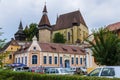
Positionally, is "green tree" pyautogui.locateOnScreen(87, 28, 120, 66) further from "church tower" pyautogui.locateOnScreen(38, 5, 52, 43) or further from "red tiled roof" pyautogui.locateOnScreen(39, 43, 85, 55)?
"church tower" pyautogui.locateOnScreen(38, 5, 52, 43)

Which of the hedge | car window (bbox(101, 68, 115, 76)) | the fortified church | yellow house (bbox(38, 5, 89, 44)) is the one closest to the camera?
the hedge

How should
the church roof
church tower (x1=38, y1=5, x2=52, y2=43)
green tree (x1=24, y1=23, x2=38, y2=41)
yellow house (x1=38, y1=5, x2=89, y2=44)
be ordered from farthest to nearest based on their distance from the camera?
1. the church roof
2. yellow house (x1=38, y1=5, x2=89, y2=44)
3. church tower (x1=38, y1=5, x2=52, y2=43)
4. green tree (x1=24, y1=23, x2=38, y2=41)

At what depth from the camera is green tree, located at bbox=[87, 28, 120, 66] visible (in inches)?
1174

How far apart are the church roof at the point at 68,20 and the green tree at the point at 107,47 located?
93.0 meters

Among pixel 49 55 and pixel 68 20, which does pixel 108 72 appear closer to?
pixel 49 55

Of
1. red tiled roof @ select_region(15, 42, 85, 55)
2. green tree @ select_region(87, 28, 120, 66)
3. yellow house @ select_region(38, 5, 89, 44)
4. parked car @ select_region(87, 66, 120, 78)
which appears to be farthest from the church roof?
parked car @ select_region(87, 66, 120, 78)

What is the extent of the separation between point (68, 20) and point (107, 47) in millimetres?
98207

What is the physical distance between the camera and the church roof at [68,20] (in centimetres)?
12531

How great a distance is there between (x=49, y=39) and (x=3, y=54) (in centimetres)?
11289

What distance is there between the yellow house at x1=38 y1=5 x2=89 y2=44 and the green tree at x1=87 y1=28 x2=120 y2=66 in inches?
3392

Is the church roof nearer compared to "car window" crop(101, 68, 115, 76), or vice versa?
"car window" crop(101, 68, 115, 76)

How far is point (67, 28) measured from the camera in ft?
413

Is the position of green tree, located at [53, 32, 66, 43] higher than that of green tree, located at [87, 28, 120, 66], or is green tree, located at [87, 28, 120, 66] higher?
green tree, located at [53, 32, 66, 43]

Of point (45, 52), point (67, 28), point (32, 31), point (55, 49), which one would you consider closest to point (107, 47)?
point (45, 52)
